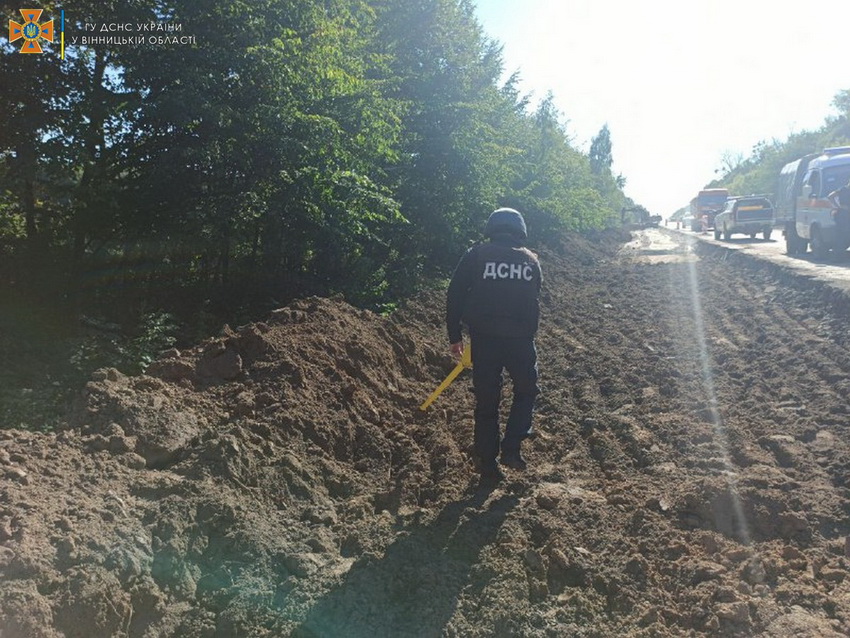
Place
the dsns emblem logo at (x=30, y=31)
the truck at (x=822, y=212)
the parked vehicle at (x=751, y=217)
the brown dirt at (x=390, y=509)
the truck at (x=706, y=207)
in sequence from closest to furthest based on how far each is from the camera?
the brown dirt at (x=390, y=509), the dsns emblem logo at (x=30, y=31), the truck at (x=822, y=212), the parked vehicle at (x=751, y=217), the truck at (x=706, y=207)

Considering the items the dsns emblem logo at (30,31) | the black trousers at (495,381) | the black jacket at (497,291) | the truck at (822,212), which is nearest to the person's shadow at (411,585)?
the black trousers at (495,381)

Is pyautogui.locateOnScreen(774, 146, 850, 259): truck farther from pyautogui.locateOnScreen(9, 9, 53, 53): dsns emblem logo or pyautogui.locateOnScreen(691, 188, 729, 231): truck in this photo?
pyautogui.locateOnScreen(691, 188, 729, 231): truck

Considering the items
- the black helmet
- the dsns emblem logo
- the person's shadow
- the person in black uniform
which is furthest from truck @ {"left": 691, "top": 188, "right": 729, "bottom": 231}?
the person's shadow

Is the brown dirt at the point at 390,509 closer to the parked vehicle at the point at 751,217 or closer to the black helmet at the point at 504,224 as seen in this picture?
the black helmet at the point at 504,224

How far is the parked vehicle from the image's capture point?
29469mm

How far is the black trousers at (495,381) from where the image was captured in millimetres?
4957

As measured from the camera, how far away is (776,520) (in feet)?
14.2

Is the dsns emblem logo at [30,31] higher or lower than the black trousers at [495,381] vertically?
higher

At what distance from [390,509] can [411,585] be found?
0.95 meters

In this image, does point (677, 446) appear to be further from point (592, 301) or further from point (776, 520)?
point (592, 301)

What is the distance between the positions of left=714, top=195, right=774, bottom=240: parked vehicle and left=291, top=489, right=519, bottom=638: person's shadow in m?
29.0

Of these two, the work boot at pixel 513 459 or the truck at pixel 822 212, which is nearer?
the work boot at pixel 513 459

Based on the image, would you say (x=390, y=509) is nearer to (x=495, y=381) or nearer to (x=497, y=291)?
(x=495, y=381)

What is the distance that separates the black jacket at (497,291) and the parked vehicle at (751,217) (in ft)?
91.6
